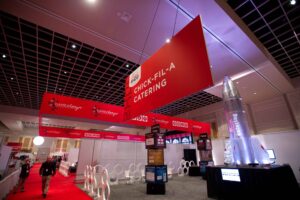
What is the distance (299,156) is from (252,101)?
3603 millimetres

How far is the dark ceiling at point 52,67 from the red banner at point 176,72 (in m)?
4.48

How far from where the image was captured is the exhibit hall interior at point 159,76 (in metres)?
2.34

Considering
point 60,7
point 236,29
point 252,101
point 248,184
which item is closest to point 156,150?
point 248,184

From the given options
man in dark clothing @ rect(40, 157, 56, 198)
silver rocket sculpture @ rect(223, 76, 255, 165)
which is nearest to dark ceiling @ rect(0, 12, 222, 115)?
silver rocket sculpture @ rect(223, 76, 255, 165)

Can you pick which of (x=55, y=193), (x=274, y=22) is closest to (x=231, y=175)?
(x=274, y=22)

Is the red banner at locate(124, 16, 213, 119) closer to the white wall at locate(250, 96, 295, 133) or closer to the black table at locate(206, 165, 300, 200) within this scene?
the black table at locate(206, 165, 300, 200)

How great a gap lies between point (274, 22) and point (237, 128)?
3.49m

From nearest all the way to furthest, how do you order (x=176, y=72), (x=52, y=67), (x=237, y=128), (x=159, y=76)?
(x=176, y=72) → (x=159, y=76) → (x=237, y=128) → (x=52, y=67)

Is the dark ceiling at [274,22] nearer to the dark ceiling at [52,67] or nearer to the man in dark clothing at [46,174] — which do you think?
the dark ceiling at [52,67]

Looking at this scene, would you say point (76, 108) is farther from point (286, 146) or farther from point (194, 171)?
point (286, 146)

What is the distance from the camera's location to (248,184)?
14.4 ft

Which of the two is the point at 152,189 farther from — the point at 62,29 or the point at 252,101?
the point at 252,101

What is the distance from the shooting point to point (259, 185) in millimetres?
4160

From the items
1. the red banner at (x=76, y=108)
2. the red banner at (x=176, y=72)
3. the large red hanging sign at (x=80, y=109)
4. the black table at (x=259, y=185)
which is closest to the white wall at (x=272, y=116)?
the black table at (x=259, y=185)
